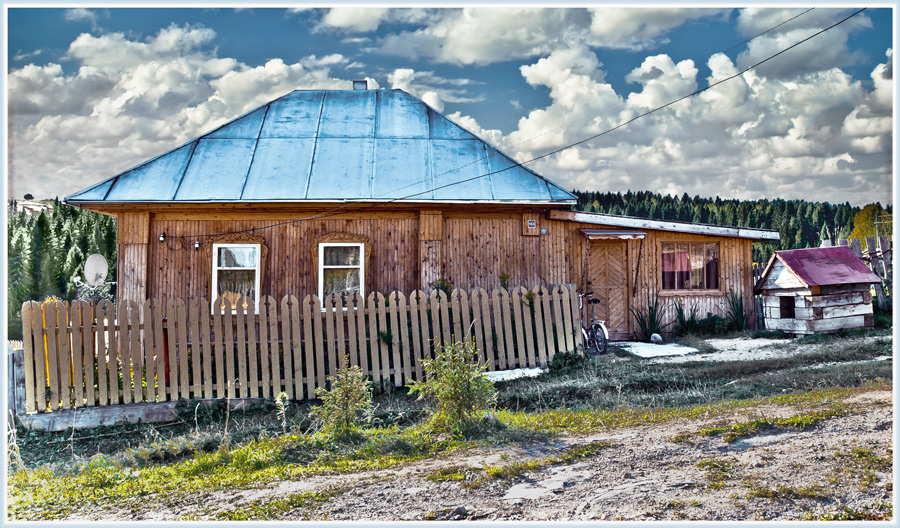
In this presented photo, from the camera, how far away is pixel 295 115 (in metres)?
12.8

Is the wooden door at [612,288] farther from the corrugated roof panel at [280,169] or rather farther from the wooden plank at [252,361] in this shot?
the wooden plank at [252,361]

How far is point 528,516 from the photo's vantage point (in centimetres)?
328

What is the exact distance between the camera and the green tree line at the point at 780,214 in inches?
490

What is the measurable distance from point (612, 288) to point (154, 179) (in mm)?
9713

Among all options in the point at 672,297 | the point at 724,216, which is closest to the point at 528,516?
the point at 672,297

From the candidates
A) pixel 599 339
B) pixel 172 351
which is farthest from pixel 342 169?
pixel 599 339

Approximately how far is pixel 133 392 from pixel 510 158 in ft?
26.4

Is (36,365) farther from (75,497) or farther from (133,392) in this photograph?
(75,497)

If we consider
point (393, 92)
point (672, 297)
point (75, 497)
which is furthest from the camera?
point (393, 92)

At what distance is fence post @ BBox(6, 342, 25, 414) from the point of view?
7053mm

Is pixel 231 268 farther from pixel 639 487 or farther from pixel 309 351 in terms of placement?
pixel 639 487

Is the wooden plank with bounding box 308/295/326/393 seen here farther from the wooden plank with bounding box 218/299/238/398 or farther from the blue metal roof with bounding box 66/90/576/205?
the blue metal roof with bounding box 66/90/576/205

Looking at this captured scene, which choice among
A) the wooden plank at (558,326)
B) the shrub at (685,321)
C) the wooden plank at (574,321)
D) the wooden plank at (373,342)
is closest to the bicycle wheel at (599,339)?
the wooden plank at (574,321)

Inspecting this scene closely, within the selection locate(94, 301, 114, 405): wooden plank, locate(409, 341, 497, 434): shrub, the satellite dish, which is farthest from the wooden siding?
locate(409, 341, 497, 434): shrub
